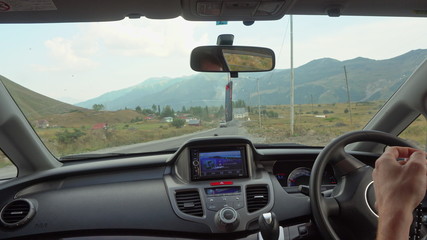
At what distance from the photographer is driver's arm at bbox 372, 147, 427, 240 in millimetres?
1237

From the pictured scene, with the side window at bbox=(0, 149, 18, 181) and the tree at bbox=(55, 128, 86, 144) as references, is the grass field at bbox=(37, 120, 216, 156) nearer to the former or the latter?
the tree at bbox=(55, 128, 86, 144)

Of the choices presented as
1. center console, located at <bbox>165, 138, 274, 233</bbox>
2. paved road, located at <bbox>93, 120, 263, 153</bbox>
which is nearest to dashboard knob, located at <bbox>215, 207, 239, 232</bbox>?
center console, located at <bbox>165, 138, 274, 233</bbox>

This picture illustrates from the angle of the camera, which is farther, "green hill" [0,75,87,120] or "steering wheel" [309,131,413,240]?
"green hill" [0,75,87,120]

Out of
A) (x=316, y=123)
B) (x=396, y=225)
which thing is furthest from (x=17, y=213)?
(x=316, y=123)

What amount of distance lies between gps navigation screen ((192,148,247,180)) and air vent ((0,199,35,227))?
1.45 meters

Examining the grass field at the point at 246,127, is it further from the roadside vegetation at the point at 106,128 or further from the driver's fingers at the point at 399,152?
the driver's fingers at the point at 399,152

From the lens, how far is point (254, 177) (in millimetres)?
3242

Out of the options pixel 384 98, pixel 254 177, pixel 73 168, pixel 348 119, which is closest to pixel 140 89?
pixel 73 168

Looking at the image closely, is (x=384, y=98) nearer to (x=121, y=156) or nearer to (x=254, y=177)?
(x=254, y=177)

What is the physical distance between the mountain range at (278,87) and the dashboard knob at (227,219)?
4.49ft

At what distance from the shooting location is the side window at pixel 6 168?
3232 millimetres

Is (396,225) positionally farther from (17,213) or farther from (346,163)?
(17,213)

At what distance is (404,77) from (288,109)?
1.22m

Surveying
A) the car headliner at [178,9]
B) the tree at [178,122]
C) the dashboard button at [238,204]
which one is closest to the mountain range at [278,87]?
the tree at [178,122]
